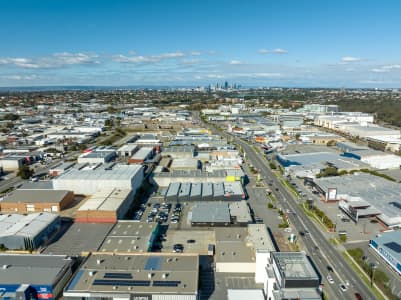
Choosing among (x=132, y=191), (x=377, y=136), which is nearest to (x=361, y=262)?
(x=132, y=191)

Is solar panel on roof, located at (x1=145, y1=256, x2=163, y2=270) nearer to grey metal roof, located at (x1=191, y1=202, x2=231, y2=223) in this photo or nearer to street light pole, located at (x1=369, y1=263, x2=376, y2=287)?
grey metal roof, located at (x1=191, y1=202, x2=231, y2=223)

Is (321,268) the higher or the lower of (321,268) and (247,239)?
the lower

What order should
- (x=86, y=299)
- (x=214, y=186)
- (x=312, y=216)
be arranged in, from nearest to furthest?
(x=86, y=299) < (x=312, y=216) < (x=214, y=186)

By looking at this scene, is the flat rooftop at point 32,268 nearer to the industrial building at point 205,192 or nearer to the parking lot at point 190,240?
the parking lot at point 190,240

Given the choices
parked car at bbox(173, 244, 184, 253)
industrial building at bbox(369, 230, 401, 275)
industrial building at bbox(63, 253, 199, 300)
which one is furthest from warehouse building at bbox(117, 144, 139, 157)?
industrial building at bbox(369, 230, 401, 275)

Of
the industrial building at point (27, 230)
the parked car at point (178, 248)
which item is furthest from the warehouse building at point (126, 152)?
the parked car at point (178, 248)

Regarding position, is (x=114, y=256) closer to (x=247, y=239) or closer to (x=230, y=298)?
(x=230, y=298)
